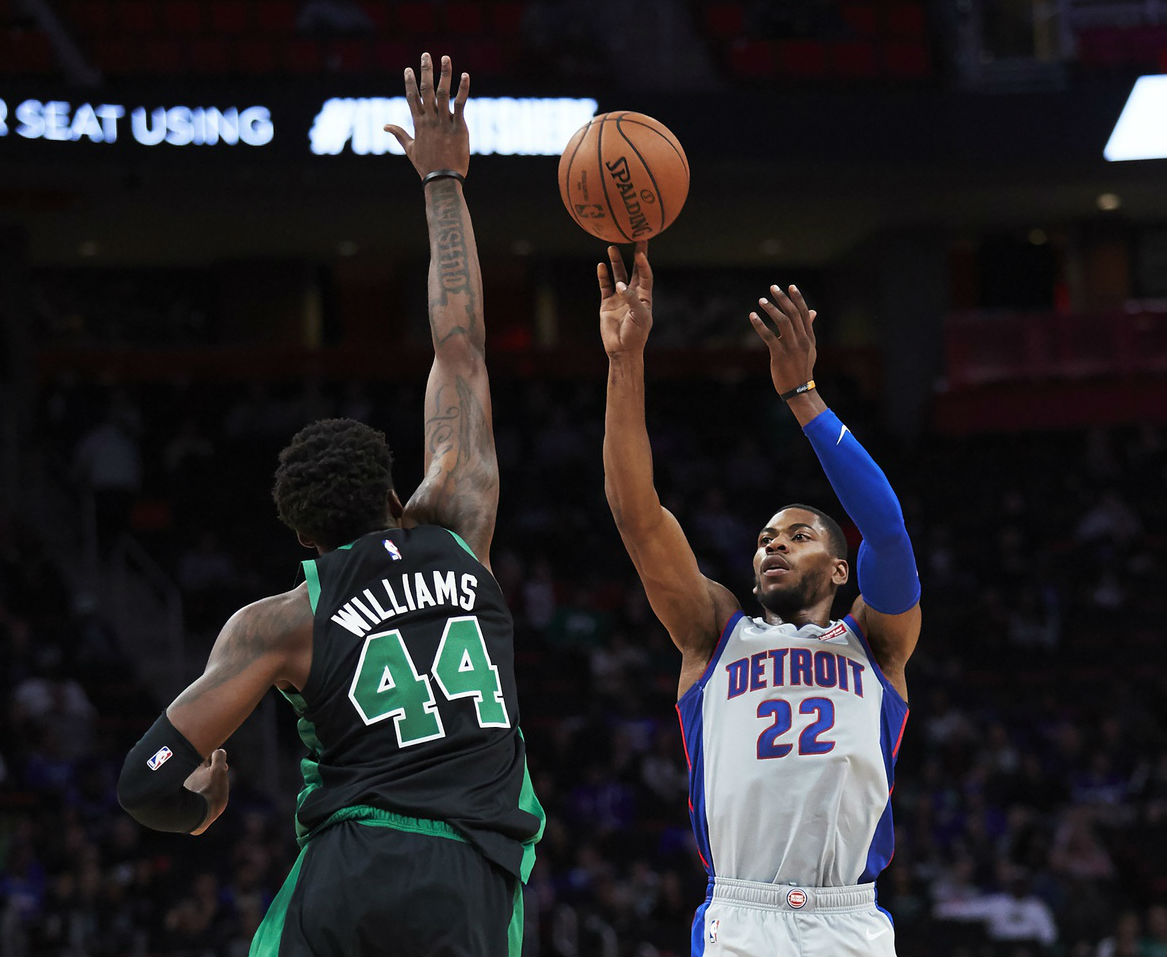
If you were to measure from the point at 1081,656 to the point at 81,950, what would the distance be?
31.3ft

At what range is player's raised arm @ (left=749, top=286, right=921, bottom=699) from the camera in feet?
13.9

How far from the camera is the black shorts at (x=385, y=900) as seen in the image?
2.97 m

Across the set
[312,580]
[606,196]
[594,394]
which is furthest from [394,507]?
[594,394]

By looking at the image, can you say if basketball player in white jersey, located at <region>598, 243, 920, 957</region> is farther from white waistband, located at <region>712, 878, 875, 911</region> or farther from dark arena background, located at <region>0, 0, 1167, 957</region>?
dark arena background, located at <region>0, 0, 1167, 957</region>

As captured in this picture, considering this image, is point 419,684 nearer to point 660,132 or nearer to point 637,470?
point 637,470

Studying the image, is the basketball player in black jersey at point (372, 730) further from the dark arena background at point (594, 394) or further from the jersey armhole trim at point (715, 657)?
the dark arena background at point (594, 394)

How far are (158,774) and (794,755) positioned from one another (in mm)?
1867

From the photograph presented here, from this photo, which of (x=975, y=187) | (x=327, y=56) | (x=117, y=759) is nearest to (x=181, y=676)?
(x=117, y=759)

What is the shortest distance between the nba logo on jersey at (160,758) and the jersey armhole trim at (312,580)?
1.28 feet

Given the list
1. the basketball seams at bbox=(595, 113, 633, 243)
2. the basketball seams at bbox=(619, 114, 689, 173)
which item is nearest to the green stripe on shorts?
the basketball seams at bbox=(595, 113, 633, 243)

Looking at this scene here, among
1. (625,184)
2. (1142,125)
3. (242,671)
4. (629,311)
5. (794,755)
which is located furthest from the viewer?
(1142,125)

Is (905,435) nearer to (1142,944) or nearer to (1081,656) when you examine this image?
(1081,656)

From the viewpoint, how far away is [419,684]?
3131 millimetres

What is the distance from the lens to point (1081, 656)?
596 inches
